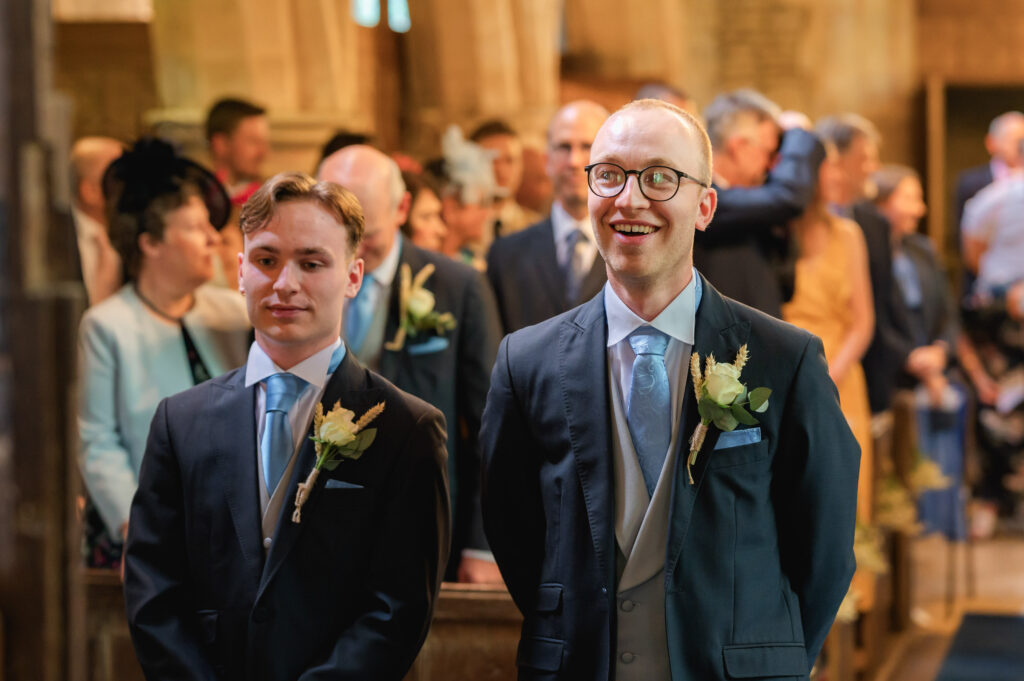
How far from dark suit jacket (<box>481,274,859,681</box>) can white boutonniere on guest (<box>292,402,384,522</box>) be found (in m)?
0.23

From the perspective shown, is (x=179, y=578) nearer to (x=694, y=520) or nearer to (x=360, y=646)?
(x=360, y=646)

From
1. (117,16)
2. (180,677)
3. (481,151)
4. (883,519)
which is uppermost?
(117,16)

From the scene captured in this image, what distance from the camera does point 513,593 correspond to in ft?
8.95

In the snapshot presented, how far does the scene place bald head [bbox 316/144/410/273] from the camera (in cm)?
373

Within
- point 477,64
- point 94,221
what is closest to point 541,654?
point 94,221

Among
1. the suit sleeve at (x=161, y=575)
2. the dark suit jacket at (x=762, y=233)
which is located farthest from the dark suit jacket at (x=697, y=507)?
the dark suit jacket at (x=762, y=233)

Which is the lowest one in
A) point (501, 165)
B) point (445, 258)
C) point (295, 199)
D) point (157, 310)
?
point (157, 310)

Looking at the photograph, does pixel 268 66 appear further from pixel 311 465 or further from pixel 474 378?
pixel 311 465

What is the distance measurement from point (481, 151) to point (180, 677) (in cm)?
391

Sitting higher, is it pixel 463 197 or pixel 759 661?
pixel 463 197

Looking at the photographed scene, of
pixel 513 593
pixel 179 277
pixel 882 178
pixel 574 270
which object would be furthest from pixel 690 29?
pixel 513 593

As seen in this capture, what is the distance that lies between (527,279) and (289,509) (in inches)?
75.5

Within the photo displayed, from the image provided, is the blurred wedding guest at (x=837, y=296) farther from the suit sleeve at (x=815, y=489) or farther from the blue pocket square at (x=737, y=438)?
the blue pocket square at (x=737, y=438)

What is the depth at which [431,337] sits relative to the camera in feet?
12.7
